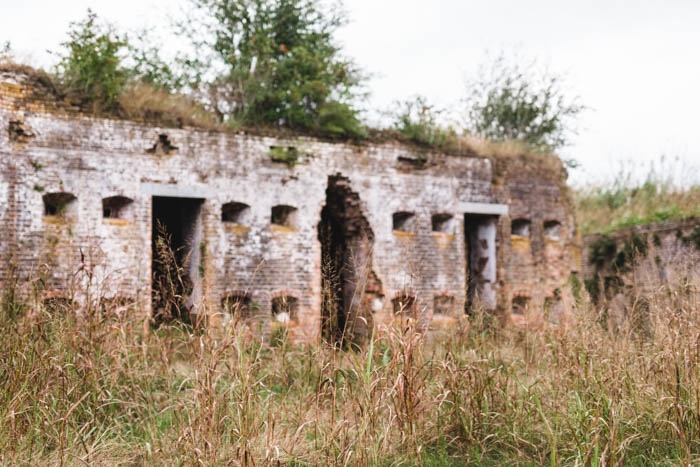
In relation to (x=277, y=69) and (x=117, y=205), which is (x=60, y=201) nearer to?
(x=117, y=205)

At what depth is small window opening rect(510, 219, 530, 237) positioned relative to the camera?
1504 centimetres

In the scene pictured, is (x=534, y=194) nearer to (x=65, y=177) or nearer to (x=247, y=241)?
(x=247, y=241)

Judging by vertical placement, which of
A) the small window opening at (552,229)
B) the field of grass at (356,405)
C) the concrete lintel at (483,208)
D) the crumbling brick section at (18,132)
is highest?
the crumbling brick section at (18,132)

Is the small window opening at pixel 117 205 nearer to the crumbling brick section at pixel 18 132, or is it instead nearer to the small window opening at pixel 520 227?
the crumbling brick section at pixel 18 132

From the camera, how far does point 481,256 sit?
48.4ft

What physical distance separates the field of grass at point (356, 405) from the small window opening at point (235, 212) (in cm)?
616

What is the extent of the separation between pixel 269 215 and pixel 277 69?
497 cm

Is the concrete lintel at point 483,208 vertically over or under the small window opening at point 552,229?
over

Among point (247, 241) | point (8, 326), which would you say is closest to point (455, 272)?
point (247, 241)

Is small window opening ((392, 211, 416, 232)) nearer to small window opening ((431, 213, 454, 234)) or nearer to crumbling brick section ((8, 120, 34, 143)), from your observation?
small window opening ((431, 213, 454, 234))

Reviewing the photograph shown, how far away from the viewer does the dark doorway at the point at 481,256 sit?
14.5m

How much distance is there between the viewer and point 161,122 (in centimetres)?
1155

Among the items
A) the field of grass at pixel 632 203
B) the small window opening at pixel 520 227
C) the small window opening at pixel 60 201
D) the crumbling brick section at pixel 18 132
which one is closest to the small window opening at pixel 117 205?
the small window opening at pixel 60 201

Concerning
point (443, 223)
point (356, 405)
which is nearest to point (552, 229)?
point (443, 223)
